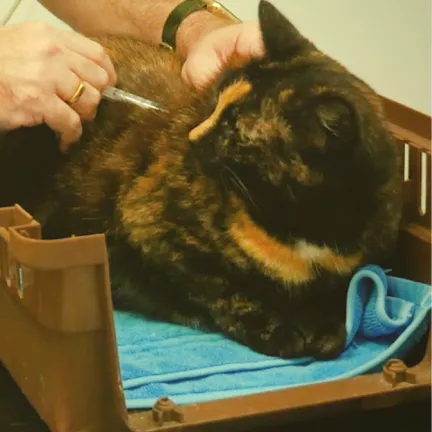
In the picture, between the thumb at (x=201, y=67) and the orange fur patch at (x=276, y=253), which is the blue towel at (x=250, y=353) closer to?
the orange fur patch at (x=276, y=253)

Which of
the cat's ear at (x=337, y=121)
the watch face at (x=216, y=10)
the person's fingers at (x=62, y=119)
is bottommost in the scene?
the person's fingers at (x=62, y=119)

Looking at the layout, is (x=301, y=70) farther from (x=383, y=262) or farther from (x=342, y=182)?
(x=383, y=262)

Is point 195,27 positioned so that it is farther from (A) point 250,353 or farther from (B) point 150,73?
(A) point 250,353

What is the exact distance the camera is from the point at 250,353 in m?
0.98

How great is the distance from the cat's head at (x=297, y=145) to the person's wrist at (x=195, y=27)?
0.28 meters

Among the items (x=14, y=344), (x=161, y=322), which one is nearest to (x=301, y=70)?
(x=161, y=322)

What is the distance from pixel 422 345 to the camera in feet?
3.20

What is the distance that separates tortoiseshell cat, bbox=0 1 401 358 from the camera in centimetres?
98

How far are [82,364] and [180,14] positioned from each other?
32.9 inches

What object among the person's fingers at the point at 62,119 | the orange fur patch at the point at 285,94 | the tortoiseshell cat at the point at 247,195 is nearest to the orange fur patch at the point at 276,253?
the tortoiseshell cat at the point at 247,195

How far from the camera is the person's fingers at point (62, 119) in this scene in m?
1.05

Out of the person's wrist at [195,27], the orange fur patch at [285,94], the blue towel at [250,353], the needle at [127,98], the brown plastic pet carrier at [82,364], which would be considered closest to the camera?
the brown plastic pet carrier at [82,364]

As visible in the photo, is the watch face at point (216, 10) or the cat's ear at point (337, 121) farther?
the watch face at point (216, 10)

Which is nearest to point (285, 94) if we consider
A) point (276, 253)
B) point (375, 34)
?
point (276, 253)
